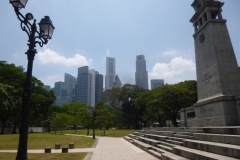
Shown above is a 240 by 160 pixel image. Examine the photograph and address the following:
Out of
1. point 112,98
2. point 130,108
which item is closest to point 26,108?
point 130,108

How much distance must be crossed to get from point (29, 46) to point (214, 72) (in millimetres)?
12775

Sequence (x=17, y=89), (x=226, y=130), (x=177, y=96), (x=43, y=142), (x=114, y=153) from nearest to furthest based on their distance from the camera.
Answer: (x=226, y=130)
(x=114, y=153)
(x=43, y=142)
(x=177, y=96)
(x=17, y=89)

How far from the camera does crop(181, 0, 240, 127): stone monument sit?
12695 millimetres

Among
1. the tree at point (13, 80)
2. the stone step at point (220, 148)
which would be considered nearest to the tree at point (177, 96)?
the stone step at point (220, 148)

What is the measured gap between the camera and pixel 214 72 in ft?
47.1

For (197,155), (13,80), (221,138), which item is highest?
(13,80)

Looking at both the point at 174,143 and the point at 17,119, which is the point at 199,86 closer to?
the point at 174,143

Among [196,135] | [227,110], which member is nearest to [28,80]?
[196,135]

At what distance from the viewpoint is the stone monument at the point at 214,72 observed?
12.7 meters

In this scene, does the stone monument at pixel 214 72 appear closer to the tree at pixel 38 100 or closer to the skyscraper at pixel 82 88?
the tree at pixel 38 100

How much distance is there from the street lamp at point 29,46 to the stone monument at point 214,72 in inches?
456

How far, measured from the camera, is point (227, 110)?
1245cm

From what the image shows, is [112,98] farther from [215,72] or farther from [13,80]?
[215,72]

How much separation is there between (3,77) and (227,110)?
140 ft
